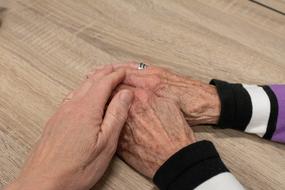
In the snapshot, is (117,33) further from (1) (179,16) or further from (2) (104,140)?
(2) (104,140)

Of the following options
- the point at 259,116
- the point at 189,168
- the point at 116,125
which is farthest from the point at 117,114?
the point at 259,116

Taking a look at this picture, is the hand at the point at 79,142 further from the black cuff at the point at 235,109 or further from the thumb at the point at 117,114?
the black cuff at the point at 235,109

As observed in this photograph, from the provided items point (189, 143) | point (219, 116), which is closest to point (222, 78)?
point (219, 116)

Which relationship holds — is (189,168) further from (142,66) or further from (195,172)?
(142,66)

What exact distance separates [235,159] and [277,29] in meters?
0.43

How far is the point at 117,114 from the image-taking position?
28.4 inches

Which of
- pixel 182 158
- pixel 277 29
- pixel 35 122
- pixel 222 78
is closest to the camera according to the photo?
pixel 182 158

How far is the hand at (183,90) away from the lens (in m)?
0.80

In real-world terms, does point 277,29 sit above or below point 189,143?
above

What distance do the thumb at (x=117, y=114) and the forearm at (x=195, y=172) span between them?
0.11 metres

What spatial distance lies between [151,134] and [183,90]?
0.45ft

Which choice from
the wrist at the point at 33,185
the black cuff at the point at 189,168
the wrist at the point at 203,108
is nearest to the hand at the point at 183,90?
the wrist at the point at 203,108

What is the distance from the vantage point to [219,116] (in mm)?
796

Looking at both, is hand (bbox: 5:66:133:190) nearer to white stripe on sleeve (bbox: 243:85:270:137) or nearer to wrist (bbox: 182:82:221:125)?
wrist (bbox: 182:82:221:125)
